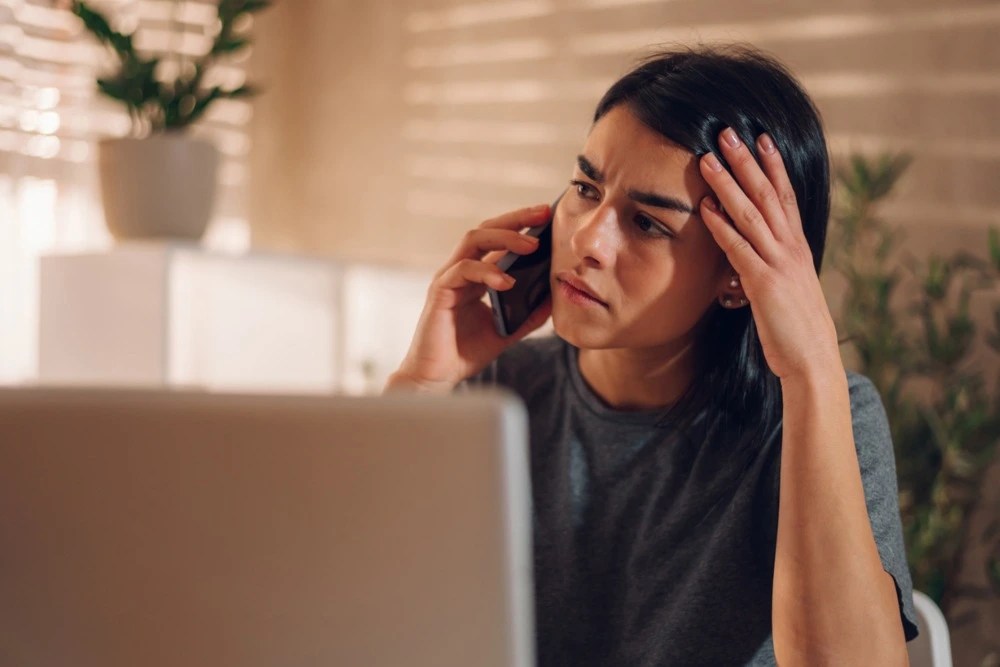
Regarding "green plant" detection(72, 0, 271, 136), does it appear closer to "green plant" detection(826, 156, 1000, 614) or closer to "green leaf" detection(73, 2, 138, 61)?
"green leaf" detection(73, 2, 138, 61)

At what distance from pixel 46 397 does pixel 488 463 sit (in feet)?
0.70

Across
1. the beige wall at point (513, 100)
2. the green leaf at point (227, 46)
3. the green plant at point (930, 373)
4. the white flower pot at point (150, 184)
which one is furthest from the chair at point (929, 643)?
the green leaf at point (227, 46)

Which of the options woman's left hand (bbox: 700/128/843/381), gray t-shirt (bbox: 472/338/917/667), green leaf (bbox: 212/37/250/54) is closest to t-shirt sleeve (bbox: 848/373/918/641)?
gray t-shirt (bbox: 472/338/917/667)

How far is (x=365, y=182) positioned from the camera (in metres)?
4.00

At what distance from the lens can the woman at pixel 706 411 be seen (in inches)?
42.0

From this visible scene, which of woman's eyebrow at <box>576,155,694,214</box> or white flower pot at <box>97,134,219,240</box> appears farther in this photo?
white flower pot at <box>97,134,219,240</box>

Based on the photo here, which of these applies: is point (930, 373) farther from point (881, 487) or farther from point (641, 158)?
point (641, 158)

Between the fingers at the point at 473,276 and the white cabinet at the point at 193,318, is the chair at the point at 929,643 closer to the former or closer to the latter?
the fingers at the point at 473,276

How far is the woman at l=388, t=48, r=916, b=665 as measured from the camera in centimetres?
107

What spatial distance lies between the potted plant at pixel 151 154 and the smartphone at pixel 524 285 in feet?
5.22

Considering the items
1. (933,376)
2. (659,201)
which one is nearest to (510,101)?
(933,376)

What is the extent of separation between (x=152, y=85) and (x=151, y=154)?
185mm

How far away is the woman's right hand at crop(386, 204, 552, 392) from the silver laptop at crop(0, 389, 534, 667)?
92cm

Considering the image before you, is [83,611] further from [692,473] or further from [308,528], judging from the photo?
[692,473]
